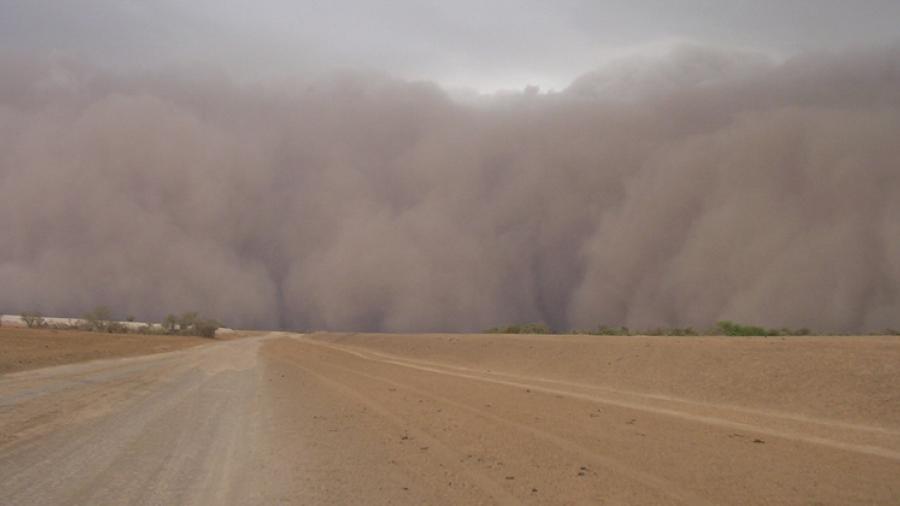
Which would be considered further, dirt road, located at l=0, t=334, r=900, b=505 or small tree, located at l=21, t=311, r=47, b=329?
small tree, located at l=21, t=311, r=47, b=329

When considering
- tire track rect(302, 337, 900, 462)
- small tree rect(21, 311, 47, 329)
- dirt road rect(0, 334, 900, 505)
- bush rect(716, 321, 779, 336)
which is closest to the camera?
dirt road rect(0, 334, 900, 505)

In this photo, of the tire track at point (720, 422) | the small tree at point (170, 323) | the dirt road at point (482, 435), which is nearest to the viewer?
the dirt road at point (482, 435)

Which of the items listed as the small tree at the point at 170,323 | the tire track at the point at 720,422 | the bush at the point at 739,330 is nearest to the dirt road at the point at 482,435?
the tire track at the point at 720,422

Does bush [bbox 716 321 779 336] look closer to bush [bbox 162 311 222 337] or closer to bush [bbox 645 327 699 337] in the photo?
bush [bbox 645 327 699 337]

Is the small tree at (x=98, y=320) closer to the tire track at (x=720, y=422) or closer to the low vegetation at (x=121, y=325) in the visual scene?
the low vegetation at (x=121, y=325)

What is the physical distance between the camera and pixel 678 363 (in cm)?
1867

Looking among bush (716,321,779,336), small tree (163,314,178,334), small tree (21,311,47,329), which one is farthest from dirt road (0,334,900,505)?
small tree (163,314,178,334)

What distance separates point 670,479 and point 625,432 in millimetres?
3253

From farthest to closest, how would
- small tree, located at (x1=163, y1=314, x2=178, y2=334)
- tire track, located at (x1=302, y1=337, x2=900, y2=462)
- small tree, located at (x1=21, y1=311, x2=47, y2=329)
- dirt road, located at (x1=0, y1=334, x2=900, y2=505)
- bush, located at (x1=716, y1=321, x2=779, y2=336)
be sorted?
small tree, located at (x1=163, y1=314, x2=178, y2=334) < small tree, located at (x1=21, y1=311, x2=47, y2=329) < bush, located at (x1=716, y1=321, x2=779, y2=336) < tire track, located at (x1=302, y1=337, x2=900, y2=462) < dirt road, located at (x1=0, y1=334, x2=900, y2=505)

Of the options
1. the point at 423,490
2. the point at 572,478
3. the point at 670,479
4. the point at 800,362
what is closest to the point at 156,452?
the point at 423,490

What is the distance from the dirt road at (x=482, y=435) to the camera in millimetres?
6371

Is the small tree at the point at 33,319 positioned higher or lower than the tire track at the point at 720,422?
higher

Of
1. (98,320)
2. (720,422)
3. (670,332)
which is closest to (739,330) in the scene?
(670,332)

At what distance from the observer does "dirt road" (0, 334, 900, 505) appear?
637cm
